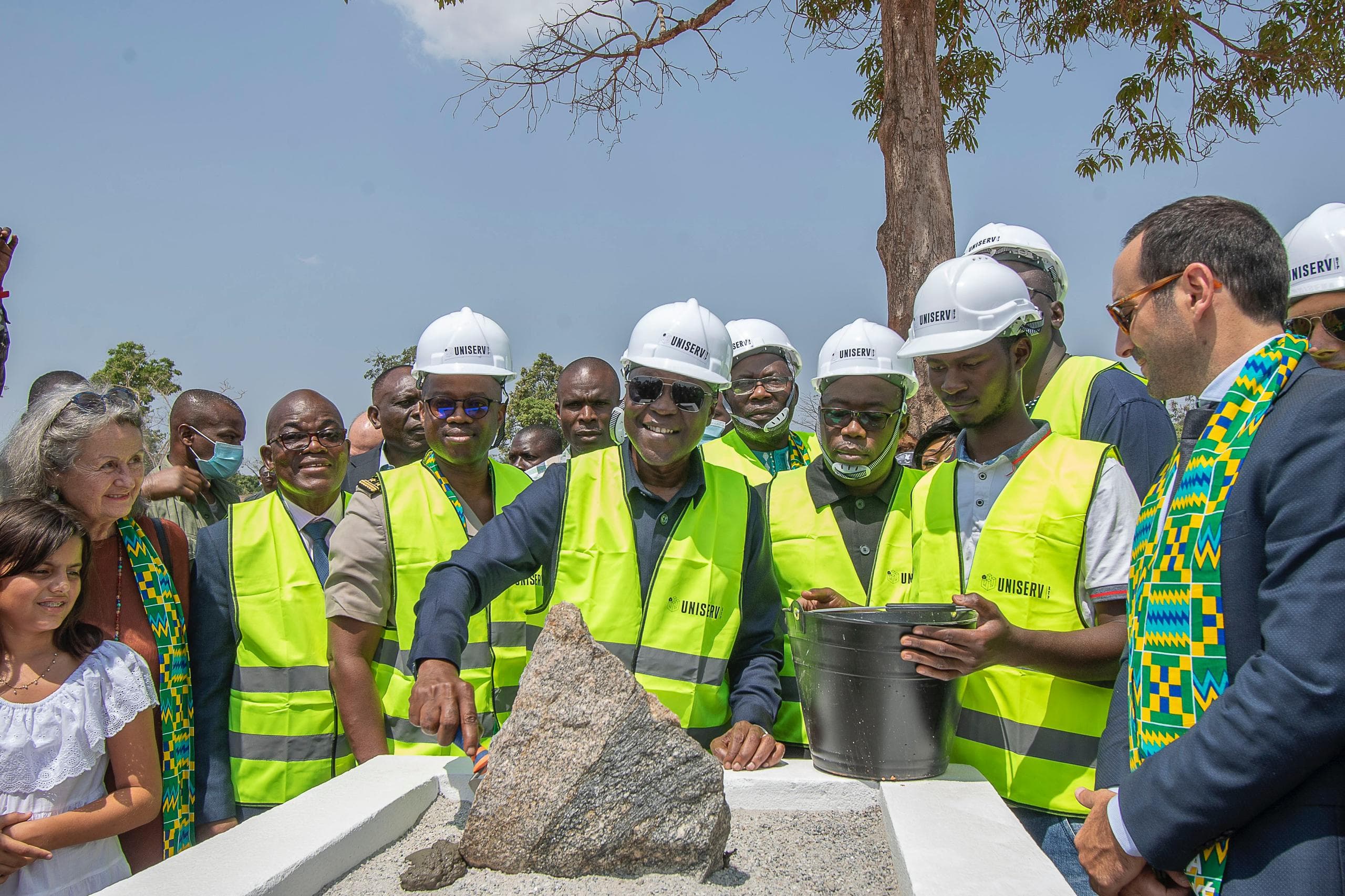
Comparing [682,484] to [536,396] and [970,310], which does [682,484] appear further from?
[536,396]

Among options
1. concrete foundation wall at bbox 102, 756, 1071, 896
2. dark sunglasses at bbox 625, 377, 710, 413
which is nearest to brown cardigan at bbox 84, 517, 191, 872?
concrete foundation wall at bbox 102, 756, 1071, 896

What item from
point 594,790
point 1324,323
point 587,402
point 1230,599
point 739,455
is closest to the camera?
point 1230,599

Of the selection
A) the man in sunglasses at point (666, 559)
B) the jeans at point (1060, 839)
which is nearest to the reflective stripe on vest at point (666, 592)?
the man in sunglasses at point (666, 559)

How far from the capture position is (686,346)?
3525 mm

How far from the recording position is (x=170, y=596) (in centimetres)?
337

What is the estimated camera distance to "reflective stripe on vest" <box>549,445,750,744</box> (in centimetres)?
316

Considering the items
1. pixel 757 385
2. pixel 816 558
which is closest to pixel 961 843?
pixel 816 558

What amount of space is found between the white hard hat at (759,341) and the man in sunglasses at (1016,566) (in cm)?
189

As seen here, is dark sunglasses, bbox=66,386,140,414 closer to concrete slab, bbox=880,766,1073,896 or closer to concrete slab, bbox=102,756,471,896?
concrete slab, bbox=102,756,471,896

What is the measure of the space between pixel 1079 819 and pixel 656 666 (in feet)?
4.29

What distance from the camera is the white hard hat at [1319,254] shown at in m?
3.86

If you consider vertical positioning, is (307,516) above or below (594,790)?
above

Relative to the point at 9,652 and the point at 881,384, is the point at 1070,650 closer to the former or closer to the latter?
the point at 881,384

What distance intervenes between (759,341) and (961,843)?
10.5 ft
